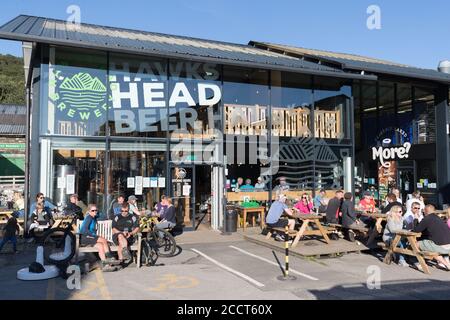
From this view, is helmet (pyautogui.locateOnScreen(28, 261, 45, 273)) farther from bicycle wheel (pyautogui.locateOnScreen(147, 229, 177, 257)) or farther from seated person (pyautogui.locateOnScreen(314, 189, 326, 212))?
seated person (pyautogui.locateOnScreen(314, 189, 326, 212))

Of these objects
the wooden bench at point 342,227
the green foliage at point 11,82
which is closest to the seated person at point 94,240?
the wooden bench at point 342,227

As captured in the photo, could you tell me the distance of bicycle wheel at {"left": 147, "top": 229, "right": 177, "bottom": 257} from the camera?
941 cm

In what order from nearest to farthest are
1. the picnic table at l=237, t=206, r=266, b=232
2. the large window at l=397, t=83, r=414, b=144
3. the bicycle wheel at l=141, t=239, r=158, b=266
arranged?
the bicycle wheel at l=141, t=239, r=158, b=266
the picnic table at l=237, t=206, r=266, b=232
the large window at l=397, t=83, r=414, b=144

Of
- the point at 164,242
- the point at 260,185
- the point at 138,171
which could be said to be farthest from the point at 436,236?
the point at 138,171

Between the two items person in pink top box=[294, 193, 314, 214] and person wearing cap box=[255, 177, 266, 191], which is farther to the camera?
person wearing cap box=[255, 177, 266, 191]

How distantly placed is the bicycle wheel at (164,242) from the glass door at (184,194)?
3.39m

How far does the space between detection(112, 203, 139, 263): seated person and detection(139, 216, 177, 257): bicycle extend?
0.48 meters

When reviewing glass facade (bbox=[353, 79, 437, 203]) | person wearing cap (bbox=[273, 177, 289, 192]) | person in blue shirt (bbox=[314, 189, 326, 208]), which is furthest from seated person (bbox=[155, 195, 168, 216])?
glass facade (bbox=[353, 79, 437, 203])

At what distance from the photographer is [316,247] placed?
9.80 metres

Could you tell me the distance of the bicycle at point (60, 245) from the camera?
7531mm

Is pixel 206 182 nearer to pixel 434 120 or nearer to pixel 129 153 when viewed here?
pixel 129 153

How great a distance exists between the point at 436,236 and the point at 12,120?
32.2 metres

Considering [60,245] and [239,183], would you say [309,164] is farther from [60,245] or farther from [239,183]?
[60,245]
